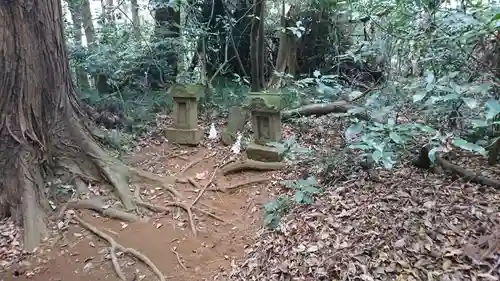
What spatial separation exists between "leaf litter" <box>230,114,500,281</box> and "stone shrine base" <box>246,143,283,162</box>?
4.04 ft

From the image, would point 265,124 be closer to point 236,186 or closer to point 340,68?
point 236,186

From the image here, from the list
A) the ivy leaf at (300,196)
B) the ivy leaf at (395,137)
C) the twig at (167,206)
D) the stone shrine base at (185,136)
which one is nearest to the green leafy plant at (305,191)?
the ivy leaf at (300,196)

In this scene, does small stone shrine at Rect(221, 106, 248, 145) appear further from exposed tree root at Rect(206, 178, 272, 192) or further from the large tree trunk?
the large tree trunk

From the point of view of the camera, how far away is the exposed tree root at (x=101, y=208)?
397 centimetres

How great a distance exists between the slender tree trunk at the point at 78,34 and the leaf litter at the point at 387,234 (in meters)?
5.21

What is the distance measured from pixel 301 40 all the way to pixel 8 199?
6.57 meters

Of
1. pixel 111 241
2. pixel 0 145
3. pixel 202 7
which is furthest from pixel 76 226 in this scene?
pixel 202 7

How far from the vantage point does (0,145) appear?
12.7 feet

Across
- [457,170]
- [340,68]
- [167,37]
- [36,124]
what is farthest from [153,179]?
[340,68]

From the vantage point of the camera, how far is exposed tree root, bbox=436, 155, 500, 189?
Answer: 2.99 meters

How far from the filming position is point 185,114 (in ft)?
18.8

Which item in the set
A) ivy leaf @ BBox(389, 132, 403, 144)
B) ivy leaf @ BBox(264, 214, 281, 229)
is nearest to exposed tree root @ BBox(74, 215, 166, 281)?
ivy leaf @ BBox(264, 214, 281, 229)

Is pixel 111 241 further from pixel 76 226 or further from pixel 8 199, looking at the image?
pixel 8 199

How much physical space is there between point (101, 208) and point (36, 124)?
42.7 inches
